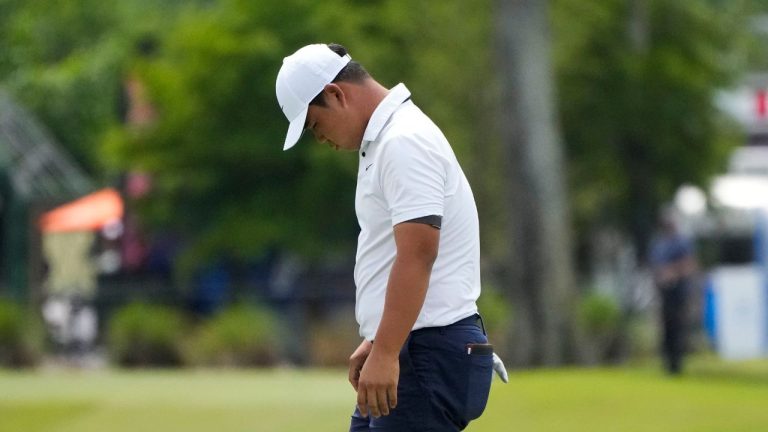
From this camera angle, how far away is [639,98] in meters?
25.9

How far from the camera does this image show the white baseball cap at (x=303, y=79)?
4.79 metres

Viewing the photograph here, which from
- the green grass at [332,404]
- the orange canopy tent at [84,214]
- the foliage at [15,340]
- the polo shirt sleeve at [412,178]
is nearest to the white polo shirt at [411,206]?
the polo shirt sleeve at [412,178]

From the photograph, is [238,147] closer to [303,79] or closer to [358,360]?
[358,360]

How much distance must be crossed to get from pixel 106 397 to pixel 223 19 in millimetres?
10102

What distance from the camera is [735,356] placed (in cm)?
2525

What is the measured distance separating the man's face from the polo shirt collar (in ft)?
0.13

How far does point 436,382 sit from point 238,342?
20158 mm

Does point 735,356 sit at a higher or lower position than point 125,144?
lower

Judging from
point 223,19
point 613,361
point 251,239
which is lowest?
point 613,361

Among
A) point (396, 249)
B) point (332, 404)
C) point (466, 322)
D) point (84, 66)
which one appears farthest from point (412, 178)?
point (84, 66)

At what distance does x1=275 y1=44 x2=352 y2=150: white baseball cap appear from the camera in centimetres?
479

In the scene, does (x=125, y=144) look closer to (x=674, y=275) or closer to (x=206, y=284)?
(x=206, y=284)

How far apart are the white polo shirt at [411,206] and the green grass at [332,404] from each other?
8633 millimetres

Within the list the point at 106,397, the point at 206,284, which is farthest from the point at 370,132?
the point at 206,284
